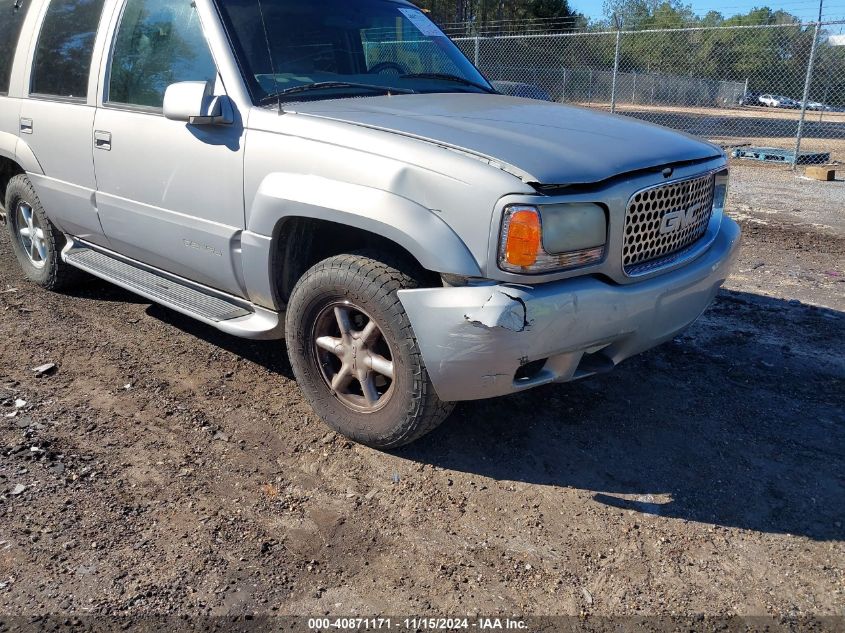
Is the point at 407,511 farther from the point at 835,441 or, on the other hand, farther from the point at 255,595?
the point at 835,441

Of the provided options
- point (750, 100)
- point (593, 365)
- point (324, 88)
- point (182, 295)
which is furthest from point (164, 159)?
point (750, 100)

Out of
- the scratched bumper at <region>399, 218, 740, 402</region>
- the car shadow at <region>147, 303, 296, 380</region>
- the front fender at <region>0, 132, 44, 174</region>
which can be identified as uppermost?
the front fender at <region>0, 132, 44, 174</region>

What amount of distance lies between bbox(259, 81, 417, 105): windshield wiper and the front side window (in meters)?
0.31

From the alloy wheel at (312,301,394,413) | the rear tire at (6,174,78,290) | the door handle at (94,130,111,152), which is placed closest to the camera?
the alloy wheel at (312,301,394,413)

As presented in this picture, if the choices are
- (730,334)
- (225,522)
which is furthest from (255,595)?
(730,334)

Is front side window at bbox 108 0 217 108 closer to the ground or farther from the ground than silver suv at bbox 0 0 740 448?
farther from the ground

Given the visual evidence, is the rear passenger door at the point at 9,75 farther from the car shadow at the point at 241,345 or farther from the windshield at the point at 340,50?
the windshield at the point at 340,50

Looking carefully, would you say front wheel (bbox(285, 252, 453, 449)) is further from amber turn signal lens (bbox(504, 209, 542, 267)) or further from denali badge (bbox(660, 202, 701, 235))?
denali badge (bbox(660, 202, 701, 235))

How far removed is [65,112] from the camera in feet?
14.2

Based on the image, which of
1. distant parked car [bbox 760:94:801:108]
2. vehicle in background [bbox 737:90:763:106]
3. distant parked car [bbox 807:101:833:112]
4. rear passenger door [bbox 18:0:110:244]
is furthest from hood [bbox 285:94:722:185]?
vehicle in background [bbox 737:90:763:106]

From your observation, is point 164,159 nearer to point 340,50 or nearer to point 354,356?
point 340,50

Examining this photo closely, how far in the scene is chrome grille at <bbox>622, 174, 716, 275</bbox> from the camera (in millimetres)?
2915


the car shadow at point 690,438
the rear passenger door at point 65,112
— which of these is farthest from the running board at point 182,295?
the car shadow at point 690,438

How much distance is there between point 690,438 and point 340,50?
2.62 m
